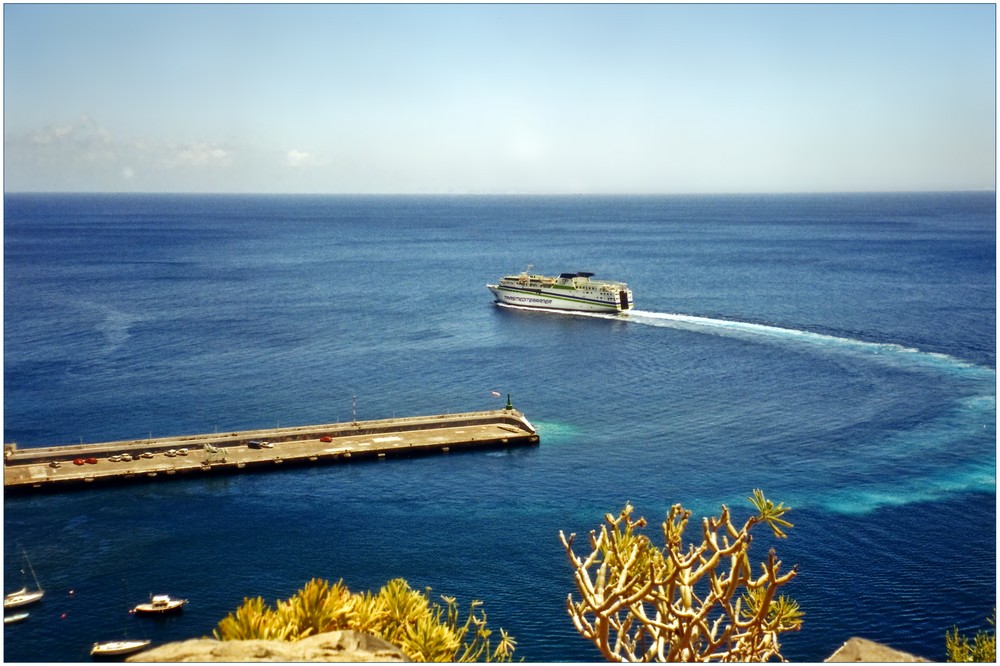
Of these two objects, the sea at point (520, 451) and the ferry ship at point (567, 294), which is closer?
the sea at point (520, 451)

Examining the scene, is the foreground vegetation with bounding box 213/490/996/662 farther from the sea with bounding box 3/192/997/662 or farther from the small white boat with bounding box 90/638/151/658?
the small white boat with bounding box 90/638/151/658

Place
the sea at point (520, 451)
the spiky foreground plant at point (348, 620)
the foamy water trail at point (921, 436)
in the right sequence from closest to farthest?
1. the spiky foreground plant at point (348, 620)
2. the sea at point (520, 451)
3. the foamy water trail at point (921, 436)

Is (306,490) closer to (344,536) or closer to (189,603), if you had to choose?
(344,536)

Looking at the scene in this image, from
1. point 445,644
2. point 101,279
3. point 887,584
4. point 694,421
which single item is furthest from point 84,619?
point 101,279

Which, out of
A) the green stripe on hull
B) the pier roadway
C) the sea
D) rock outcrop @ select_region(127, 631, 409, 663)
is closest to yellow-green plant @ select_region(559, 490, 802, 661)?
rock outcrop @ select_region(127, 631, 409, 663)

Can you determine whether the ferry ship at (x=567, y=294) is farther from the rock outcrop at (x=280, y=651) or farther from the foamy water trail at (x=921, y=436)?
the rock outcrop at (x=280, y=651)

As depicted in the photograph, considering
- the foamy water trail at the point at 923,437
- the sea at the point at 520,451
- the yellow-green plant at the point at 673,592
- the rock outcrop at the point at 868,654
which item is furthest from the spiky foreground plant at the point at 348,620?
the foamy water trail at the point at 923,437
